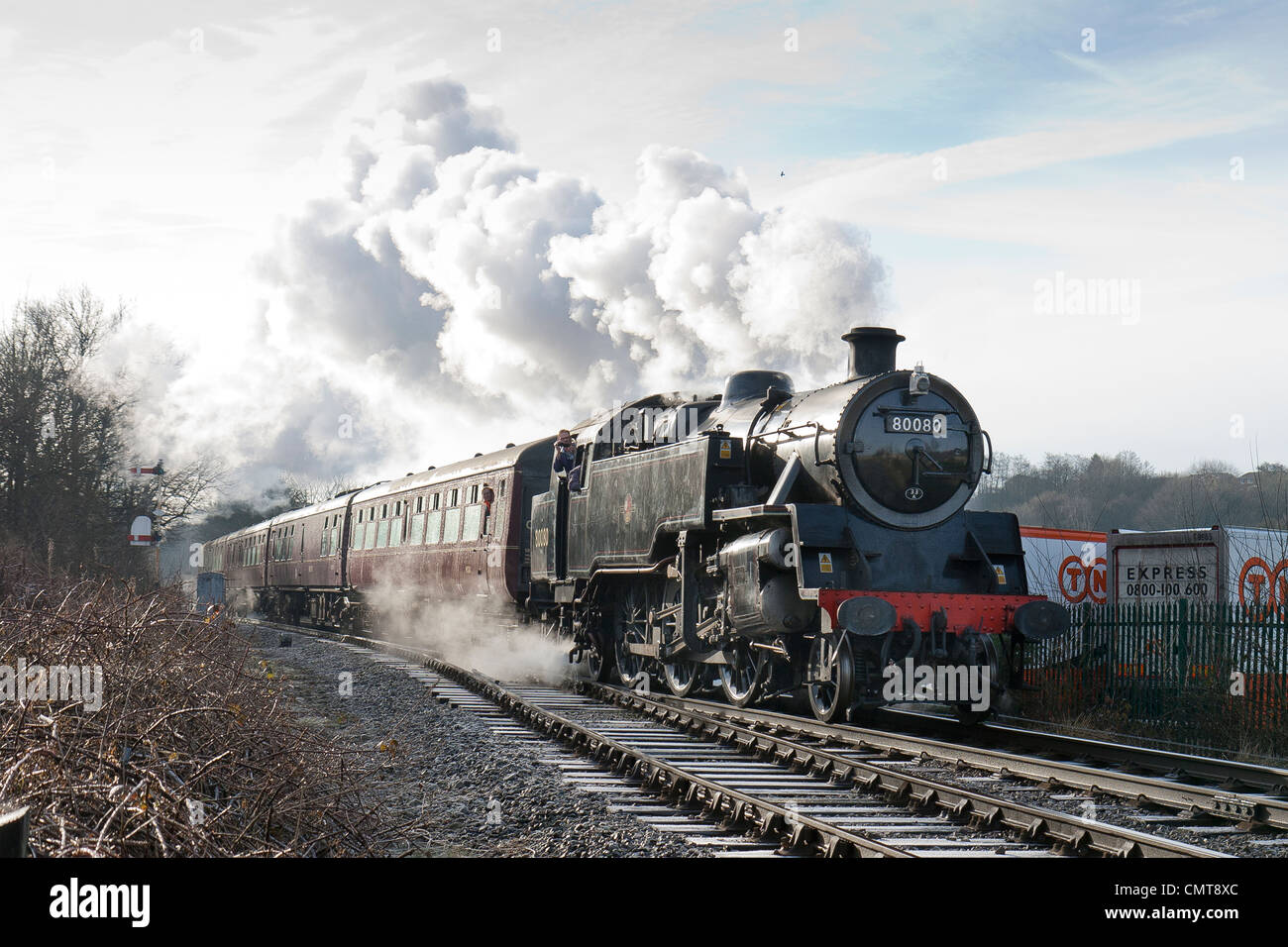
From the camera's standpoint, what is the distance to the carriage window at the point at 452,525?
18.8 m

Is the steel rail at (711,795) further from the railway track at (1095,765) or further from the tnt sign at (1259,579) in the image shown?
the tnt sign at (1259,579)

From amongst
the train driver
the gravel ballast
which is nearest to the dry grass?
the gravel ballast

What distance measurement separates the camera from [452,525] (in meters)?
19.1

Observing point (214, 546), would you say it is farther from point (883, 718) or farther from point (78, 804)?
A: point (78, 804)

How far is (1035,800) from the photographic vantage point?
6.57 metres

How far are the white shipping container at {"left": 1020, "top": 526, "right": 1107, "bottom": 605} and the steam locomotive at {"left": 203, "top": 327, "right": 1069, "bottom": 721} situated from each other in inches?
267

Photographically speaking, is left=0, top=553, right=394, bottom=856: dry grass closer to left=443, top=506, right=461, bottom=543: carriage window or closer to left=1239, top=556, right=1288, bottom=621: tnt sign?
left=1239, top=556, right=1288, bottom=621: tnt sign

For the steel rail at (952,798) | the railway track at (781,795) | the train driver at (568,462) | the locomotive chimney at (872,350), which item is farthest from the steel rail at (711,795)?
the locomotive chimney at (872,350)

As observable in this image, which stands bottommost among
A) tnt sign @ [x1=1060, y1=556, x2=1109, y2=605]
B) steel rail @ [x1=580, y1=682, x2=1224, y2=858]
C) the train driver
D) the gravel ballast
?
the gravel ballast

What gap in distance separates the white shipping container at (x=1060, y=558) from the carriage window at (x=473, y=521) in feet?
27.1

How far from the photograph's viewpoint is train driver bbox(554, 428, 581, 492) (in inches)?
541
